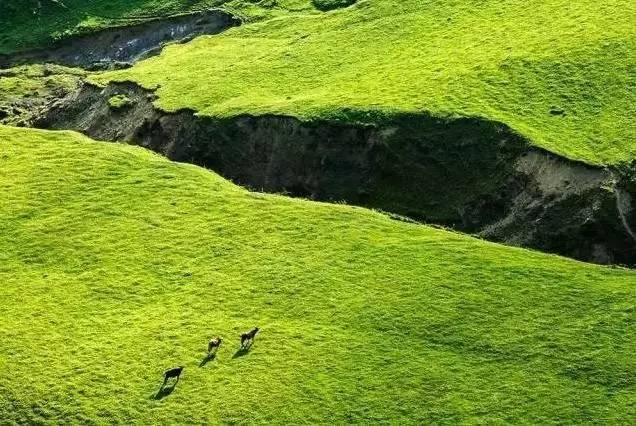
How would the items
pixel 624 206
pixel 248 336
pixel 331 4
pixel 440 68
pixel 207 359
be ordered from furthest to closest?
pixel 331 4, pixel 440 68, pixel 624 206, pixel 248 336, pixel 207 359

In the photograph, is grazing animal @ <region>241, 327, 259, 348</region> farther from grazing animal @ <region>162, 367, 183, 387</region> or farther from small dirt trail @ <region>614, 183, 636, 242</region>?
small dirt trail @ <region>614, 183, 636, 242</region>

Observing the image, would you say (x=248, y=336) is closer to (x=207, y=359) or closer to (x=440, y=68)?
(x=207, y=359)

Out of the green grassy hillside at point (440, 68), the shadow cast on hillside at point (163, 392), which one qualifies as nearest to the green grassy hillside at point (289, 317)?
the shadow cast on hillside at point (163, 392)

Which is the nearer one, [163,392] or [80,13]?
[163,392]

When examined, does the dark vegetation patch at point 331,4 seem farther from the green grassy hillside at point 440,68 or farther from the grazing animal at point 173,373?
the grazing animal at point 173,373

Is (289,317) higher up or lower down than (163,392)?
higher up

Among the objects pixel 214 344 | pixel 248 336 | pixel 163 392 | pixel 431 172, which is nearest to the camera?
pixel 163 392

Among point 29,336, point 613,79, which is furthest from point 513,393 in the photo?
point 613,79

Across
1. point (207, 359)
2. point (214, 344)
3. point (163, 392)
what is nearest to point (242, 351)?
point (214, 344)

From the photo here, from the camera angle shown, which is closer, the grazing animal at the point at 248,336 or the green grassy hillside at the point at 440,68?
the grazing animal at the point at 248,336
